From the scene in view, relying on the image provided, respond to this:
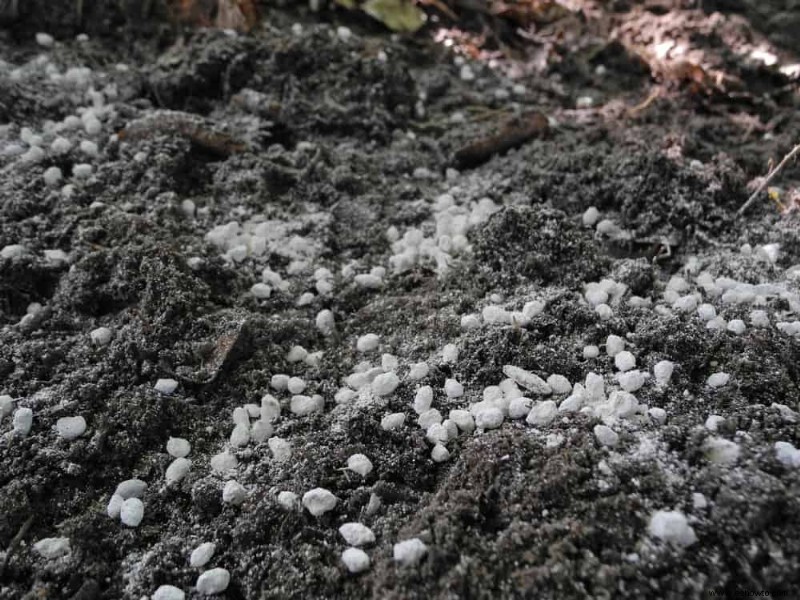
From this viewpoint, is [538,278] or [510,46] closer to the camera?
[538,278]

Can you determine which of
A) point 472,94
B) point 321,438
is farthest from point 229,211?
point 472,94

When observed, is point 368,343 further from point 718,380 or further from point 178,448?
point 718,380

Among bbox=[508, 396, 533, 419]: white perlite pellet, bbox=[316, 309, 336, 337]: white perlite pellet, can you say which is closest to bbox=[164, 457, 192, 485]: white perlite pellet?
bbox=[316, 309, 336, 337]: white perlite pellet

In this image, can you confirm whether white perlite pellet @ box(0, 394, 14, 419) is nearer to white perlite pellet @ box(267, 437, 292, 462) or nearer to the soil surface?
the soil surface

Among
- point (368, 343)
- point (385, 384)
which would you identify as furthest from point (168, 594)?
point (368, 343)

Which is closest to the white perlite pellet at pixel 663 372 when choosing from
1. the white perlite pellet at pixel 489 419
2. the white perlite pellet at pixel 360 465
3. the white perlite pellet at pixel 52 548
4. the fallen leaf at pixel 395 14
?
the white perlite pellet at pixel 489 419

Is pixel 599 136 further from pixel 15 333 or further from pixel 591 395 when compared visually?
pixel 15 333

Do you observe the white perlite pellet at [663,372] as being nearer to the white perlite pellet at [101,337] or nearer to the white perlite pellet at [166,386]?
the white perlite pellet at [166,386]
